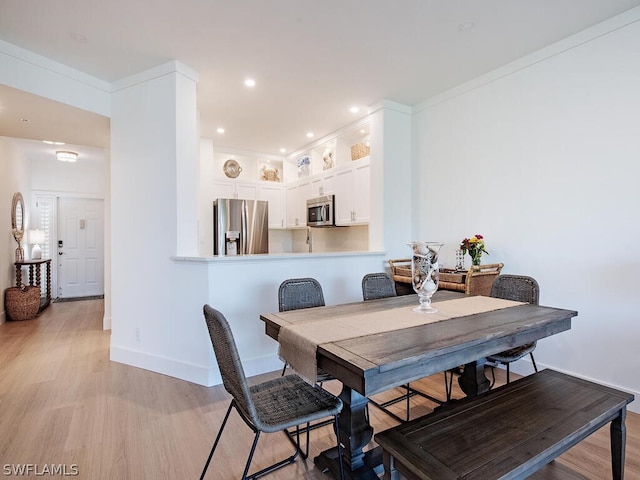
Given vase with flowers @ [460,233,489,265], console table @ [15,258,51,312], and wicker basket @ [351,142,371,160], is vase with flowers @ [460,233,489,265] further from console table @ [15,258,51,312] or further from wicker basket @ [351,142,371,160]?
console table @ [15,258,51,312]

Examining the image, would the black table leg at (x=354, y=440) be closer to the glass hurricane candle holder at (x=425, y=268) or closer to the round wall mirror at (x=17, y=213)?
the glass hurricane candle holder at (x=425, y=268)

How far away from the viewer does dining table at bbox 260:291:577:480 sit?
4.20 feet

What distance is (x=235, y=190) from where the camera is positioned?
18.0 feet

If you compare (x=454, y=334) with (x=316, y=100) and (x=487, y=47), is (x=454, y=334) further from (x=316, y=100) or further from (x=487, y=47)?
(x=316, y=100)

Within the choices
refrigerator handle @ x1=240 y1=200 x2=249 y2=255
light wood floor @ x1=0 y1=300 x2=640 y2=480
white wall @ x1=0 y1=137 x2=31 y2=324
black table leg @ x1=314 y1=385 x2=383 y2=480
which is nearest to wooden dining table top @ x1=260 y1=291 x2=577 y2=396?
black table leg @ x1=314 y1=385 x2=383 y2=480

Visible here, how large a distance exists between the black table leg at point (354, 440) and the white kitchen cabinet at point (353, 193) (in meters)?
2.84

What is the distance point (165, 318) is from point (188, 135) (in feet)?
5.75

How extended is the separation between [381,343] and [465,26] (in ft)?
8.31

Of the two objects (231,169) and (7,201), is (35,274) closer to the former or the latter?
(7,201)

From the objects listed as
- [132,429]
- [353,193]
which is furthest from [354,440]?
[353,193]

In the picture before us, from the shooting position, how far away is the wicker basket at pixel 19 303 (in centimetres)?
472

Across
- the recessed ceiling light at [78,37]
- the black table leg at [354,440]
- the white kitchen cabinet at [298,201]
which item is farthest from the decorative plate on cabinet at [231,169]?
the black table leg at [354,440]

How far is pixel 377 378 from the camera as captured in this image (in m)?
1.20

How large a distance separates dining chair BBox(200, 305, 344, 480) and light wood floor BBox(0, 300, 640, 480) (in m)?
0.21
